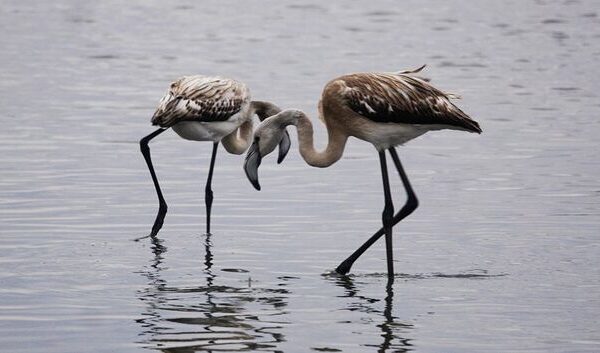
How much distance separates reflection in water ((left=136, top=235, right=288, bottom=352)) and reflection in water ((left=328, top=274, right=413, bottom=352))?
0.48m

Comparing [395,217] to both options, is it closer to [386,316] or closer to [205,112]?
[386,316]

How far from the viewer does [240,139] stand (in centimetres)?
1280

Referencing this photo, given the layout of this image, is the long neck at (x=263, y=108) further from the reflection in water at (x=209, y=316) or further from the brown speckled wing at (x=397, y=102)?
the reflection in water at (x=209, y=316)

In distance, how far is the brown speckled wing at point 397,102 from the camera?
10.1 metres

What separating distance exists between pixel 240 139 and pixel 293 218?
1.03m

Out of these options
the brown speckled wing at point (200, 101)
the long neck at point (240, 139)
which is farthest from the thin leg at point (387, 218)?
the long neck at point (240, 139)

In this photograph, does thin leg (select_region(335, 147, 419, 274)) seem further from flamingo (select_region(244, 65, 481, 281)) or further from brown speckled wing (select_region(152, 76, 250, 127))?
brown speckled wing (select_region(152, 76, 250, 127))

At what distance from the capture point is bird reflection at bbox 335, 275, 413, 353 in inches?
327

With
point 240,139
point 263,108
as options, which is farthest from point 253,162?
point 240,139

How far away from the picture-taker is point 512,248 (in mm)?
11055

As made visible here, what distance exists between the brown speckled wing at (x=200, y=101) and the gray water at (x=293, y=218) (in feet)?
3.09

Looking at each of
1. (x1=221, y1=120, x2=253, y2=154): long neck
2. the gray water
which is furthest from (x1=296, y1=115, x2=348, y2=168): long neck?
Answer: (x1=221, y1=120, x2=253, y2=154): long neck

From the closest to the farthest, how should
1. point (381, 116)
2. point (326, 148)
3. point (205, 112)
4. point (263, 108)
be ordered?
point (381, 116)
point (326, 148)
point (205, 112)
point (263, 108)

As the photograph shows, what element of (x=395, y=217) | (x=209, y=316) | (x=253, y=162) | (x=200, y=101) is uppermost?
(x=200, y=101)
